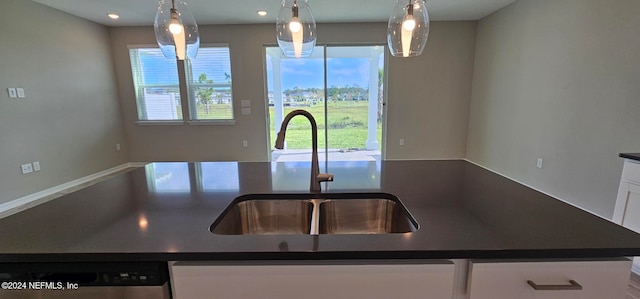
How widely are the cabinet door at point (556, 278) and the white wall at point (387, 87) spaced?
394 cm

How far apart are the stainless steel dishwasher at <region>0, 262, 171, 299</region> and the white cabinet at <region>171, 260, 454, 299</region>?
6 centimetres

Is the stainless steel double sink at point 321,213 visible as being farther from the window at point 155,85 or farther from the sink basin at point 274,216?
the window at point 155,85

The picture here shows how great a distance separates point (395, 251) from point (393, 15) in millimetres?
1236

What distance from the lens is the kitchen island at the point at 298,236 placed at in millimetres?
657

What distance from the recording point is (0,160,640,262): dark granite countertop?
0.66 meters

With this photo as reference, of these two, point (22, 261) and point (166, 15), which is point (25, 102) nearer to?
point (166, 15)

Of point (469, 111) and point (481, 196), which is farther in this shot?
point (469, 111)

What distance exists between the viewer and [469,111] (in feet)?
14.6

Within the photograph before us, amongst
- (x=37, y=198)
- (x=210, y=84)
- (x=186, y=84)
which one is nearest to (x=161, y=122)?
(x=186, y=84)

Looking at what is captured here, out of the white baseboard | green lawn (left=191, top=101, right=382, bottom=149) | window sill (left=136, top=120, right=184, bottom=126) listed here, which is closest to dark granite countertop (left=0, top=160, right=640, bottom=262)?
the white baseboard

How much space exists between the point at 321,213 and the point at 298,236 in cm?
35

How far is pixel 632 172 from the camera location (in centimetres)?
161

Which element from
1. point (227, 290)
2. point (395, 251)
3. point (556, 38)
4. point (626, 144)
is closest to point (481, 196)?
point (395, 251)

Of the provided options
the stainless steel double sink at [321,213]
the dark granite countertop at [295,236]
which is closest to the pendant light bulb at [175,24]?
the dark granite countertop at [295,236]
